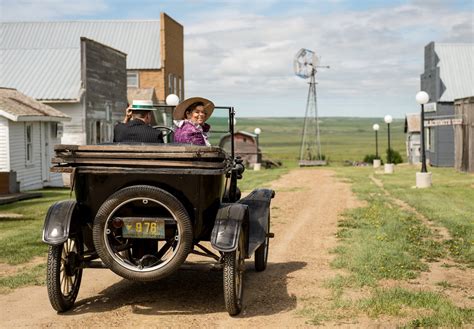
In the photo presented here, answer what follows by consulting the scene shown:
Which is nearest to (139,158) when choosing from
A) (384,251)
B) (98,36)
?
(384,251)

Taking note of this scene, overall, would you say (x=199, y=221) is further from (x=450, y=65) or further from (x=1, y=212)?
(x=450, y=65)

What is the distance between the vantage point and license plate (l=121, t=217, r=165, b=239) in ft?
22.6

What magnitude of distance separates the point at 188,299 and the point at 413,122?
45621mm

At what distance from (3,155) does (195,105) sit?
16711 mm

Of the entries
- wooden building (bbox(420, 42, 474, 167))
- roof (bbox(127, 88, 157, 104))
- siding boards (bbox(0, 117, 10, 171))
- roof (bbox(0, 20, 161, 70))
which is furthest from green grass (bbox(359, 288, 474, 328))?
roof (bbox(0, 20, 161, 70))

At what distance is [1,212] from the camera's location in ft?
55.7

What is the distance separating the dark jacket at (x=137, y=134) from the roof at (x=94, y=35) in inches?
1676

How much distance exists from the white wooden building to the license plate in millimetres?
15220

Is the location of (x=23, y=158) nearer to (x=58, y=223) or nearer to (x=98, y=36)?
(x=58, y=223)

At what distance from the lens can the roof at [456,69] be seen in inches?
1663

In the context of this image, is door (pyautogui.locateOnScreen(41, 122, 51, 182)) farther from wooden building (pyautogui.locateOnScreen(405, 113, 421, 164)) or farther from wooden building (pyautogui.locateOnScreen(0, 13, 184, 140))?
wooden building (pyautogui.locateOnScreen(405, 113, 421, 164))

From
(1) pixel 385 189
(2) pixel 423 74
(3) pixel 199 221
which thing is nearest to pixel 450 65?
(2) pixel 423 74

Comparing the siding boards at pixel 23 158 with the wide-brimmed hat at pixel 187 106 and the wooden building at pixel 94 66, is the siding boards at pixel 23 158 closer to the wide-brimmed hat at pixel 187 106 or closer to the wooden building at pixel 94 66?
the wooden building at pixel 94 66

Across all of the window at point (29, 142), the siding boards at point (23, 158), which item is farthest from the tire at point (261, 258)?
the window at point (29, 142)
